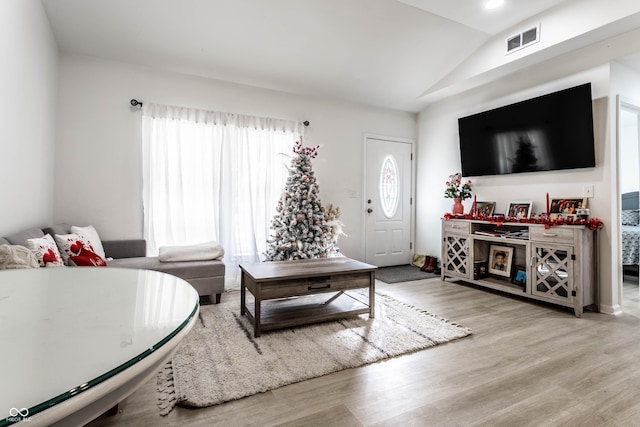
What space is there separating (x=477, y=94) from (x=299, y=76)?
8.10 feet

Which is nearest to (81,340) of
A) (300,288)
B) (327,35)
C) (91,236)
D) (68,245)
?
(300,288)

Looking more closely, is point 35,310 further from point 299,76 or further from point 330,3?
point 299,76

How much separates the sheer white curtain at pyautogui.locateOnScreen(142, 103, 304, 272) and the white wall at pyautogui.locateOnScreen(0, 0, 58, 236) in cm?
92

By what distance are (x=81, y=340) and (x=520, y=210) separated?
4.42 metres

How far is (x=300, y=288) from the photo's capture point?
272cm

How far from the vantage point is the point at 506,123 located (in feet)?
13.5

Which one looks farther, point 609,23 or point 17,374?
point 609,23

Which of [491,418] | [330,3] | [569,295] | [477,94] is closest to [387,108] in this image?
[477,94]

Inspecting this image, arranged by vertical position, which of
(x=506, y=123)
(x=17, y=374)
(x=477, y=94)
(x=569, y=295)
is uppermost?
(x=477, y=94)

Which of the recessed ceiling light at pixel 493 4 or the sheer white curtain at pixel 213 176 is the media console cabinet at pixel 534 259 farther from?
the sheer white curtain at pixel 213 176

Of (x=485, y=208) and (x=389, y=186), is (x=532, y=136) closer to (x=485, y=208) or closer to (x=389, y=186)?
(x=485, y=208)

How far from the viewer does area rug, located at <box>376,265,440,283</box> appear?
4.61m

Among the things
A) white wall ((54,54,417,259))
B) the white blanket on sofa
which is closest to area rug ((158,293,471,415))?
the white blanket on sofa

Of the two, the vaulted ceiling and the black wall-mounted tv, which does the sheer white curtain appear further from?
the black wall-mounted tv
